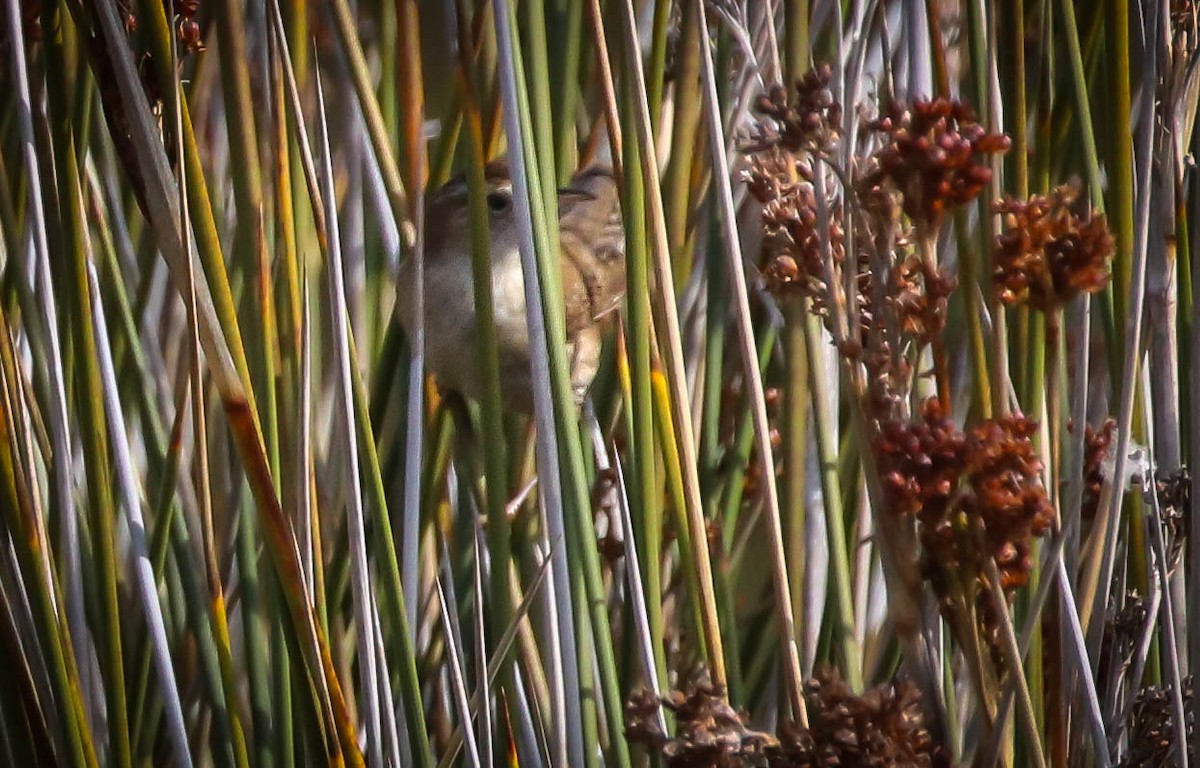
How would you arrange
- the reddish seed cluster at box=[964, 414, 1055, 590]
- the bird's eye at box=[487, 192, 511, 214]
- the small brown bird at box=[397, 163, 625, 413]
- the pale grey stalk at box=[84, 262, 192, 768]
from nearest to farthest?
1. the reddish seed cluster at box=[964, 414, 1055, 590]
2. the pale grey stalk at box=[84, 262, 192, 768]
3. the small brown bird at box=[397, 163, 625, 413]
4. the bird's eye at box=[487, 192, 511, 214]

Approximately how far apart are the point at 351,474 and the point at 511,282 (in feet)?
1.47

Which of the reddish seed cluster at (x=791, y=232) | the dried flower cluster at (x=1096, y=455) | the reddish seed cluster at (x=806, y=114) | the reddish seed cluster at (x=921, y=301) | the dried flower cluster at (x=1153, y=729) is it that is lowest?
the dried flower cluster at (x=1153, y=729)

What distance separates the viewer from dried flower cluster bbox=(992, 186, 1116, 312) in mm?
394

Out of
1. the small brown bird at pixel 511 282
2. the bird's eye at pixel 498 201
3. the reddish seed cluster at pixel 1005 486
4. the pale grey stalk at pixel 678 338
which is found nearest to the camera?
the reddish seed cluster at pixel 1005 486

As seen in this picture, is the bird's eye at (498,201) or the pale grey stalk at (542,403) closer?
the pale grey stalk at (542,403)

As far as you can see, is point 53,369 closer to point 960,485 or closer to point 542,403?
point 542,403

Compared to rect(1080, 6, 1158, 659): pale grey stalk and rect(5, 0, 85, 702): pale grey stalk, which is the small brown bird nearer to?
rect(5, 0, 85, 702): pale grey stalk

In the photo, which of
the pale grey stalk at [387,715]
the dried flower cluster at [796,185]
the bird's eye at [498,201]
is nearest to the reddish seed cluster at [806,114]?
the dried flower cluster at [796,185]

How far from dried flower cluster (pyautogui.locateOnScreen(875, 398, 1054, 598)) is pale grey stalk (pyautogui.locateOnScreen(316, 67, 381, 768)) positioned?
0.87 feet

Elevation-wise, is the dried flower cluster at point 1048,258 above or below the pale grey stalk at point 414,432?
above

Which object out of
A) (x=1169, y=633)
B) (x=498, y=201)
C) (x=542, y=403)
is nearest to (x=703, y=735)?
(x=542, y=403)

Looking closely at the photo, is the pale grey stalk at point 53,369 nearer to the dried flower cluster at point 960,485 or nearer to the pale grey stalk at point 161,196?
the pale grey stalk at point 161,196

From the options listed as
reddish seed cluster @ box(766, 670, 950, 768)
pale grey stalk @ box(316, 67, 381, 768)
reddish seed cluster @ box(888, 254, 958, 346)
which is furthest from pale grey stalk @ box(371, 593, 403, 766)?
reddish seed cluster @ box(888, 254, 958, 346)

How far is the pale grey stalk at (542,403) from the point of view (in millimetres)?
463
